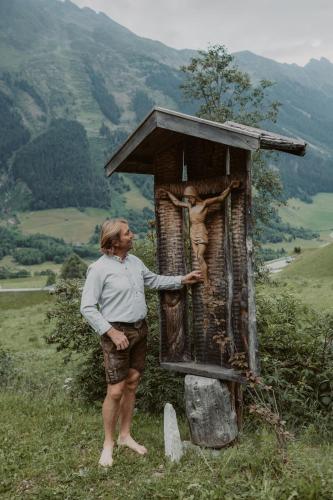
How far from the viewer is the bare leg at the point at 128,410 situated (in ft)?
20.5

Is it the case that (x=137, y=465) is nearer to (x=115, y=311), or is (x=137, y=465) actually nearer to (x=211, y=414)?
(x=211, y=414)

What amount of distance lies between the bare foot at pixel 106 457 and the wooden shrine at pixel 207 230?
1287 mm

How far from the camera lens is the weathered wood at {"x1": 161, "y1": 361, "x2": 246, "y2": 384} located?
20.0 ft

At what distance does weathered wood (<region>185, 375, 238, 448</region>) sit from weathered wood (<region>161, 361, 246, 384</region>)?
0.10m

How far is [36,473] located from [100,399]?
3324mm

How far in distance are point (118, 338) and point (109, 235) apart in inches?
45.9

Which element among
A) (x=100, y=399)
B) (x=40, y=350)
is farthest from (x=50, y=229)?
(x=100, y=399)

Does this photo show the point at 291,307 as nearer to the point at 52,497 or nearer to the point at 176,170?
the point at 176,170

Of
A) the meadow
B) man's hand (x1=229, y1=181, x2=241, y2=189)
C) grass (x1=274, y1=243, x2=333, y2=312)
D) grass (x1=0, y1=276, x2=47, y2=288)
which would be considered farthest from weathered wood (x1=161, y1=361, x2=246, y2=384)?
grass (x1=0, y1=276, x2=47, y2=288)

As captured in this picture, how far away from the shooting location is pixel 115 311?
5.91 m

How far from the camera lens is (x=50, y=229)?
192m

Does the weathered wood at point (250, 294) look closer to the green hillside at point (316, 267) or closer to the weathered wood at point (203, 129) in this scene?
the weathered wood at point (203, 129)

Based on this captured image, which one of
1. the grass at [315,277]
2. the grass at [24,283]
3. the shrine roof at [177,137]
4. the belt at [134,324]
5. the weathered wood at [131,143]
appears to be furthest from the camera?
the grass at [24,283]

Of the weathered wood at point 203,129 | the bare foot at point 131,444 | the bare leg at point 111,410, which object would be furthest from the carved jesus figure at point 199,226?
the bare foot at point 131,444
